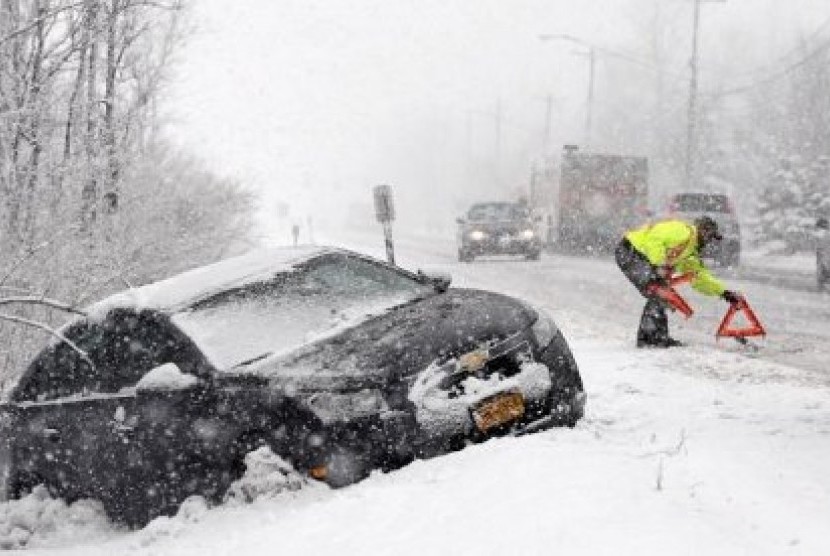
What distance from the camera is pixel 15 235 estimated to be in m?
9.18

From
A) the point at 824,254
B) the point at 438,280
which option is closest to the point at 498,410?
the point at 438,280

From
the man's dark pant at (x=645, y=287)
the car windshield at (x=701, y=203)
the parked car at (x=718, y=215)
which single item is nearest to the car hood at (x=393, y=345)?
the man's dark pant at (x=645, y=287)

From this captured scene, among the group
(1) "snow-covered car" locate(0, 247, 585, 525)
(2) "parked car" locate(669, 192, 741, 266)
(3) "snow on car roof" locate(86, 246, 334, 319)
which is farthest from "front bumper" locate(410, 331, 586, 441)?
(2) "parked car" locate(669, 192, 741, 266)

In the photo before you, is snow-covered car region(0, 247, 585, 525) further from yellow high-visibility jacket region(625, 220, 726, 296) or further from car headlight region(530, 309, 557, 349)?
yellow high-visibility jacket region(625, 220, 726, 296)

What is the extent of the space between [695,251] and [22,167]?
20.6ft

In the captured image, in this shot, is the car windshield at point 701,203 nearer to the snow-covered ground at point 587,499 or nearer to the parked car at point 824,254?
the parked car at point 824,254

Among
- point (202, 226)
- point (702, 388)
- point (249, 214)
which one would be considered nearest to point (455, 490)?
point (702, 388)

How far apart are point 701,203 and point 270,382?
66.7 ft

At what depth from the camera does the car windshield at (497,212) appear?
91.1 ft

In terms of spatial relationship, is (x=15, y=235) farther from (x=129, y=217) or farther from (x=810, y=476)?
(x=810, y=476)

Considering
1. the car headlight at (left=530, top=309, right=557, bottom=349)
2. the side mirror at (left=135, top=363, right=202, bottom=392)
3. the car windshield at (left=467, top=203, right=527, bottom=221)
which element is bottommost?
the car windshield at (left=467, top=203, right=527, bottom=221)

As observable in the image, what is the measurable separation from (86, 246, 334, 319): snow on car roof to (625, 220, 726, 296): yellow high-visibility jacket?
12.7 ft

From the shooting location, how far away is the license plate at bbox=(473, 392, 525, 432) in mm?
5613

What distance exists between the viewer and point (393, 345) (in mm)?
5789
